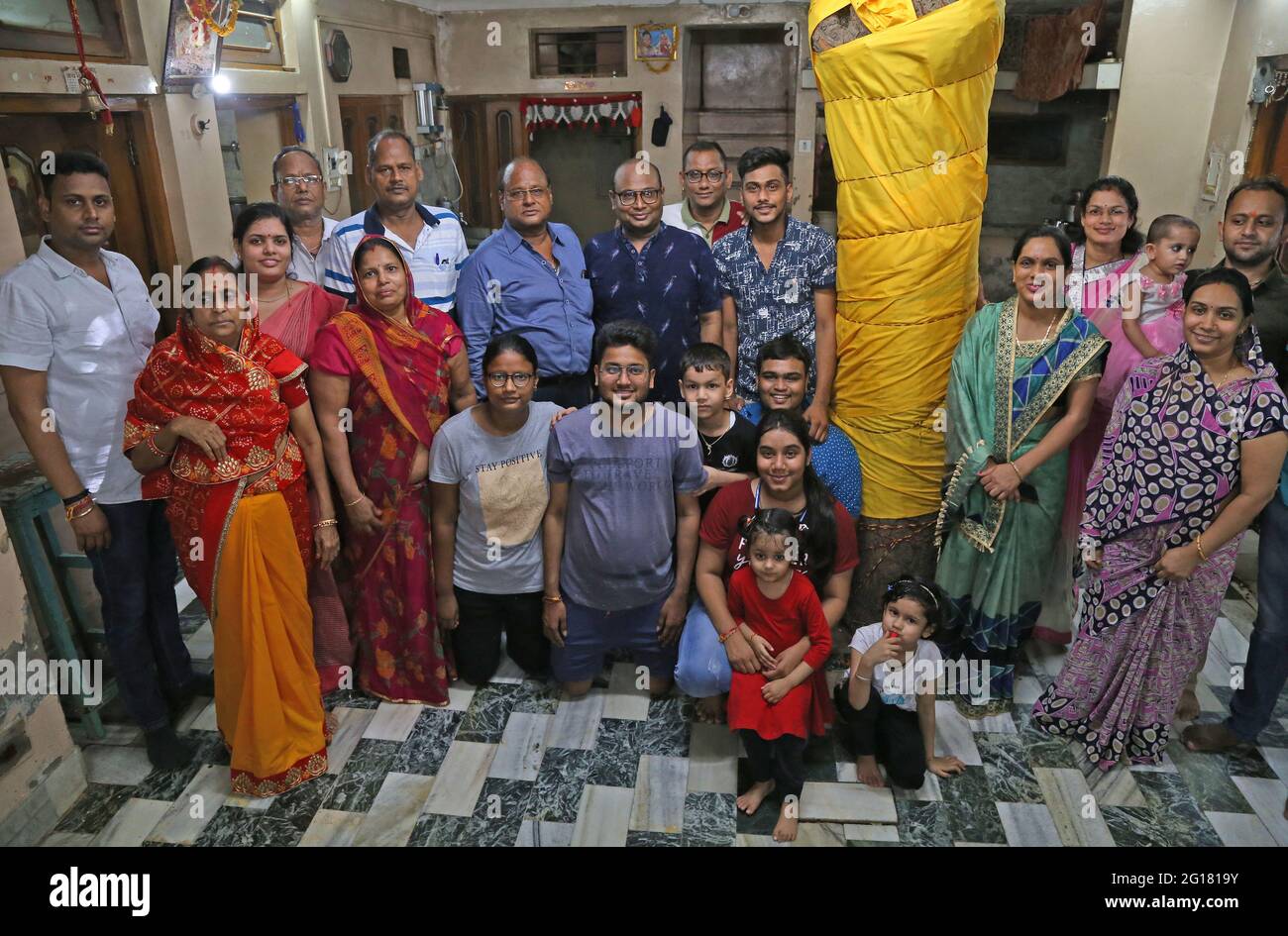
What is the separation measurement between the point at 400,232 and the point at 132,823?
192 centimetres

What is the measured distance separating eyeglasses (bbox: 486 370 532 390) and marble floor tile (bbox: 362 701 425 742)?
111 centimetres

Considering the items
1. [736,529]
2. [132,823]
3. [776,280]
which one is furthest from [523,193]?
[132,823]

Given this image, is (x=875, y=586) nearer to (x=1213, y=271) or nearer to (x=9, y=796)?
(x=1213, y=271)

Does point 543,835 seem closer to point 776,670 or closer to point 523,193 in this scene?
point 776,670

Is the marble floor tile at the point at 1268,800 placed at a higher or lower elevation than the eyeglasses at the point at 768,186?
lower

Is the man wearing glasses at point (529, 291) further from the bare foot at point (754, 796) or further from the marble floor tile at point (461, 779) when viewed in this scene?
the bare foot at point (754, 796)

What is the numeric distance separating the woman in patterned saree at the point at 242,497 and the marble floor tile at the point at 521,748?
0.52m

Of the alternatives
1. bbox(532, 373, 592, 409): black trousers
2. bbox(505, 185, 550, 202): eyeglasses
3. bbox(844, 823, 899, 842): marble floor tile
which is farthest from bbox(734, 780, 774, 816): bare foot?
bbox(505, 185, 550, 202): eyeglasses

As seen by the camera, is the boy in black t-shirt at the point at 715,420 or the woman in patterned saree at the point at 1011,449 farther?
the boy in black t-shirt at the point at 715,420

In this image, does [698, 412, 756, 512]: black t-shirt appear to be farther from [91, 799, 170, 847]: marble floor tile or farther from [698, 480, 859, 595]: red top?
[91, 799, 170, 847]: marble floor tile

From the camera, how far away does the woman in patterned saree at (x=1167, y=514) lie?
7.41ft

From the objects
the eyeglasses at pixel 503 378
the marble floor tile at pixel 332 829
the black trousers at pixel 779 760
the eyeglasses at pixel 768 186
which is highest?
the eyeglasses at pixel 768 186

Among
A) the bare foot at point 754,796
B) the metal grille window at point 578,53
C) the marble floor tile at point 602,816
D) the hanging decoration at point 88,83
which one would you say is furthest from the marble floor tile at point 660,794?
the metal grille window at point 578,53
